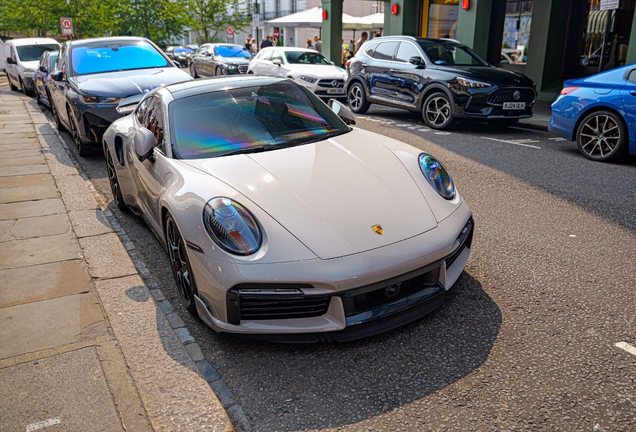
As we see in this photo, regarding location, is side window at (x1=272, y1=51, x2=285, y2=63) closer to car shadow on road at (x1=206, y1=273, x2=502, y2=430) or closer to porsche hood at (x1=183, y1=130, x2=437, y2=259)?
porsche hood at (x1=183, y1=130, x2=437, y2=259)

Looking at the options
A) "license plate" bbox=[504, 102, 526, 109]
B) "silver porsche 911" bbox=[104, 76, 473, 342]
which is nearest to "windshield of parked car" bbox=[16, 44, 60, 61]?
"license plate" bbox=[504, 102, 526, 109]

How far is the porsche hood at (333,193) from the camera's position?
304cm

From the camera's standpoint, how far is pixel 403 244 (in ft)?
10.0

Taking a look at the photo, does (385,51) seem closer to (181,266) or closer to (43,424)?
(181,266)

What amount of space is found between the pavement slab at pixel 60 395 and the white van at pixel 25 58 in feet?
61.8

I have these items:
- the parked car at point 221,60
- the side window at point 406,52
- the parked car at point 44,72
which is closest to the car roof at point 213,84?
the side window at point 406,52

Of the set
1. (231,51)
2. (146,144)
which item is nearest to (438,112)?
(146,144)

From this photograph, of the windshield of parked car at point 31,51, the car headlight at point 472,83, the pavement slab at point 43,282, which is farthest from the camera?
the windshield of parked car at point 31,51

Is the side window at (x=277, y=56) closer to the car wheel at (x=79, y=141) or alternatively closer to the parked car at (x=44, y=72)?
the parked car at (x=44, y=72)

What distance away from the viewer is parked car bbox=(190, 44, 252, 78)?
20906mm

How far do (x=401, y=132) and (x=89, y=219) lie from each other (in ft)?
21.8

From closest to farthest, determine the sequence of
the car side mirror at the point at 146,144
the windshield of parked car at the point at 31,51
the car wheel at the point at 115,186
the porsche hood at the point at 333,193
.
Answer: the porsche hood at the point at 333,193 → the car side mirror at the point at 146,144 → the car wheel at the point at 115,186 → the windshield of parked car at the point at 31,51

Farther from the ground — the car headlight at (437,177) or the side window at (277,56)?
the side window at (277,56)

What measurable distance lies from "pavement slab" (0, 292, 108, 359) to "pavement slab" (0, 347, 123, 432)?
21 centimetres
